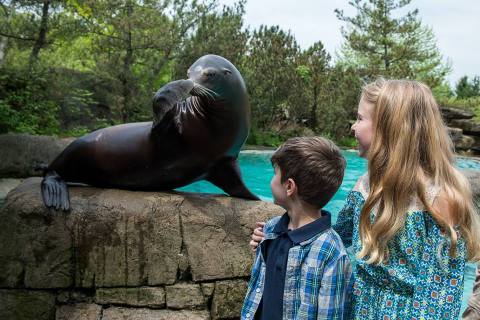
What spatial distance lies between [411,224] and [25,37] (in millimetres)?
11161

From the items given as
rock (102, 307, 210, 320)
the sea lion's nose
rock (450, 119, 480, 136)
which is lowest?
rock (102, 307, 210, 320)

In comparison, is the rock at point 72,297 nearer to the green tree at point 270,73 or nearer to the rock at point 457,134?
the green tree at point 270,73

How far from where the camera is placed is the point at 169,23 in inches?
480

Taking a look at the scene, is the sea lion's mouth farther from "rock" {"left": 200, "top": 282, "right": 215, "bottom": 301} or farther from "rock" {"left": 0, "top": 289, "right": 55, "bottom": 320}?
"rock" {"left": 0, "top": 289, "right": 55, "bottom": 320}

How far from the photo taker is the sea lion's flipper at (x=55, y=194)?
2.79 m

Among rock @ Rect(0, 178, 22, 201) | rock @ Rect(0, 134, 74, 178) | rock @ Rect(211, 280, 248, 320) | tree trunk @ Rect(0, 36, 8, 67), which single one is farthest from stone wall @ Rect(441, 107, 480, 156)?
rock @ Rect(211, 280, 248, 320)

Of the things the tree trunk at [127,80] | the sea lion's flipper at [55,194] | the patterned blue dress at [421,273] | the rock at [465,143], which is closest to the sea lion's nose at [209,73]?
the sea lion's flipper at [55,194]

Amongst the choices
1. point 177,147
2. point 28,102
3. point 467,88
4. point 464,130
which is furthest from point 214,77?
point 467,88

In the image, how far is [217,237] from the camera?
9.66 ft

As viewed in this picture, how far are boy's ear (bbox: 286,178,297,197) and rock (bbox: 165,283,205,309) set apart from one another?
150 centimetres

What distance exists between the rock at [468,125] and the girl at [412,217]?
1620 cm

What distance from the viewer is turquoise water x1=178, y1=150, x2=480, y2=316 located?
7.31 meters

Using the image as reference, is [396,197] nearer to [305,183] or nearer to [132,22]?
[305,183]

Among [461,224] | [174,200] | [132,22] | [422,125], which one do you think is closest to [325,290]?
[461,224]
